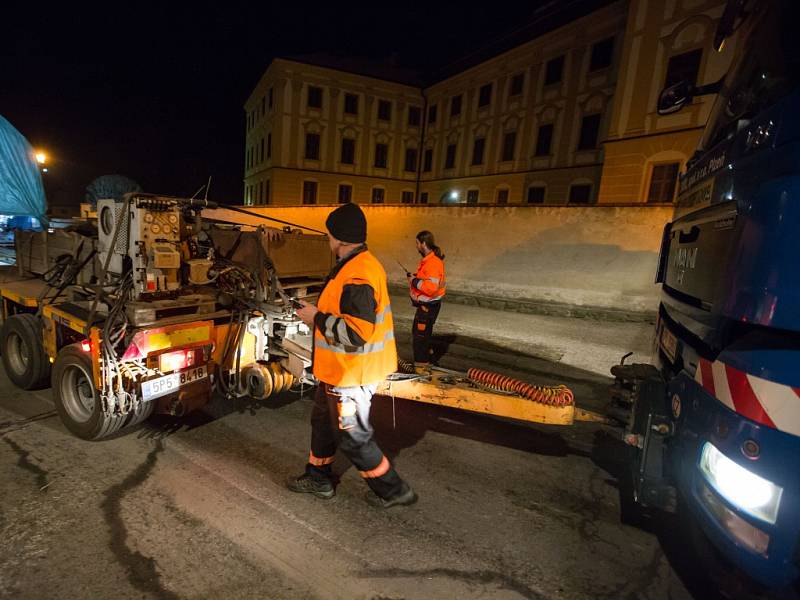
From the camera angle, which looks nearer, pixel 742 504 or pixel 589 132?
pixel 742 504

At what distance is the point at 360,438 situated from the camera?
262cm

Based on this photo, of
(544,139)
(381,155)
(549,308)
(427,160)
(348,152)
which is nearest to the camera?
(549,308)

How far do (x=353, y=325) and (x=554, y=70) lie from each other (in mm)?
22444

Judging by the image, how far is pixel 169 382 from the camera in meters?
3.28

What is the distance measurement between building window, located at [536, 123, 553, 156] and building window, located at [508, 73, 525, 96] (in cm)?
257

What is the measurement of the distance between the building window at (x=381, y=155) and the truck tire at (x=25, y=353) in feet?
90.8

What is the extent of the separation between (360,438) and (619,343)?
6.61m

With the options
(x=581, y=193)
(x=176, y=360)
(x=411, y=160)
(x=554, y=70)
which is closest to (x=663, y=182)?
(x=581, y=193)

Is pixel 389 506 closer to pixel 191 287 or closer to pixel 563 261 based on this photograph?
pixel 191 287

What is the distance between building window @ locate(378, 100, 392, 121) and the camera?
29.3 metres

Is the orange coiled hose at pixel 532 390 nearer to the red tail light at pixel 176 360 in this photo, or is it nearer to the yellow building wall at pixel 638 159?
the red tail light at pixel 176 360

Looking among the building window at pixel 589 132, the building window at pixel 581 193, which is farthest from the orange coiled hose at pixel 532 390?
the building window at pixel 589 132

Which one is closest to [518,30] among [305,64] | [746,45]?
[305,64]

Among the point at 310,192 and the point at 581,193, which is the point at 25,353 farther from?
the point at 310,192
